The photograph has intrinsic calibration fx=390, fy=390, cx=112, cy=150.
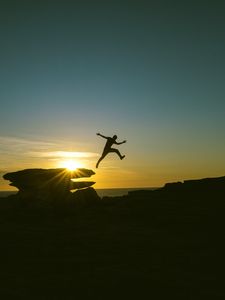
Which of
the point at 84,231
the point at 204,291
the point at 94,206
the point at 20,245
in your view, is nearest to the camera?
the point at 204,291

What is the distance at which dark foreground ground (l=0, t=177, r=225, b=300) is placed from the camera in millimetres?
16141

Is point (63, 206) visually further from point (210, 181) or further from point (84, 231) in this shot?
point (210, 181)

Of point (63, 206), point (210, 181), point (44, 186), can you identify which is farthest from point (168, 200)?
point (44, 186)

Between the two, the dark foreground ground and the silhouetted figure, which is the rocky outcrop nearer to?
the dark foreground ground

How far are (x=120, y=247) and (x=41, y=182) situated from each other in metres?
14.5

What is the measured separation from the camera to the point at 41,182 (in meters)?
34.7

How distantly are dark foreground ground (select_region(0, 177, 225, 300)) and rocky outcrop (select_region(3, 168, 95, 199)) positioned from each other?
146cm

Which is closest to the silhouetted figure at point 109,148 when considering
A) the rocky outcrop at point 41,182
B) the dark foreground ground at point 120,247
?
the dark foreground ground at point 120,247

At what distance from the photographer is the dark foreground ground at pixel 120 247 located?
635 inches

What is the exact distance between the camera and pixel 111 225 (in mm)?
27297

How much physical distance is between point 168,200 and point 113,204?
533 cm

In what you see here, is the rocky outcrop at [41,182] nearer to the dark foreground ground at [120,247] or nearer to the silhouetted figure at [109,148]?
the dark foreground ground at [120,247]

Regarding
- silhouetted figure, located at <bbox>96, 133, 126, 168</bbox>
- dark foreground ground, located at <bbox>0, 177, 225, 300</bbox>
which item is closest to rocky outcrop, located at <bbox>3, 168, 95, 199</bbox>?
dark foreground ground, located at <bbox>0, 177, 225, 300</bbox>

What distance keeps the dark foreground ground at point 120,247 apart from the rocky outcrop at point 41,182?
1458mm
